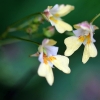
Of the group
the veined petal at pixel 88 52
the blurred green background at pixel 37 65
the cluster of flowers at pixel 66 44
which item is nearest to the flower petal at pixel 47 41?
the cluster of flowers at pixel 66 44

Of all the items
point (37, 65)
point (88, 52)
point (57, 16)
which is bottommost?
point (37, 65)

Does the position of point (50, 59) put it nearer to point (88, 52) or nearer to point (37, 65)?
point (88, 52)

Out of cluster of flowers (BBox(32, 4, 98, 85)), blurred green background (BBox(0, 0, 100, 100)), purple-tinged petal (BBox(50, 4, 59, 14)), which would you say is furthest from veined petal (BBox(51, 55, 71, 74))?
blurred green background (BBox(0, 0, 100, 100))

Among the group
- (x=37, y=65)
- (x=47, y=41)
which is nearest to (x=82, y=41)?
(x=47, y=41)

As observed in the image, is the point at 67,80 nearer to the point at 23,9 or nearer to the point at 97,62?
the point at 97,62

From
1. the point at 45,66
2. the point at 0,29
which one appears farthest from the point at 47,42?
the point at 0,29

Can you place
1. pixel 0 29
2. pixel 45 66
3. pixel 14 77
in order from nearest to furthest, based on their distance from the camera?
pixel 45 66
pixel 14 77
pixel 0 29
